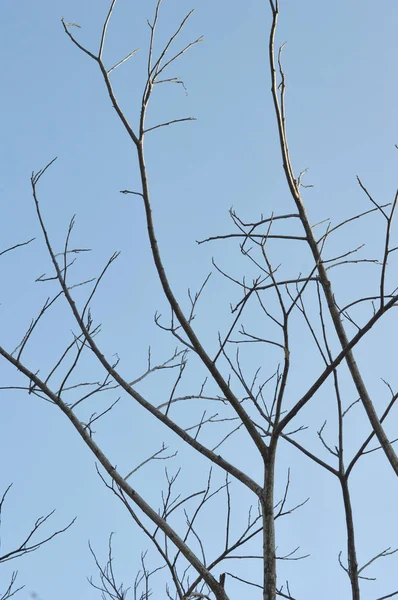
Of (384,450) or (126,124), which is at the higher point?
(126,124)

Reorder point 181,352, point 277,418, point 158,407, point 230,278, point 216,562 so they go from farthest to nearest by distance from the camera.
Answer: point 181,352
point 216,562
point 230,278
point 158,407
point 277,418

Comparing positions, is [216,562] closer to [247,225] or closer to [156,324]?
[156,324]

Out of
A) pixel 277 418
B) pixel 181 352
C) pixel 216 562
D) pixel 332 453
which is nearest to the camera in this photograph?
pixel 277 418

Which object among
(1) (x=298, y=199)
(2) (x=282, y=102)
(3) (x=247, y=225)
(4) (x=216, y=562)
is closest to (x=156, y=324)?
(3) (x=247, y=225)

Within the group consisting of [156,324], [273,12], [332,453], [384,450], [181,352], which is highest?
[273,12]

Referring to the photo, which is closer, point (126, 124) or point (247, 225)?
point (126, 124)

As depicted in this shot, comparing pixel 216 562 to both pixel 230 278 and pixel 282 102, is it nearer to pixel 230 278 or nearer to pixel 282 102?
pixel 230 278

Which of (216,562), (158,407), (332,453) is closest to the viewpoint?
(158,407)

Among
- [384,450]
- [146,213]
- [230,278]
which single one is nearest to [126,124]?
[146,213]

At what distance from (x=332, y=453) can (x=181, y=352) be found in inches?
41.1

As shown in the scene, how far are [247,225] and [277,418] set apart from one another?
99 cm

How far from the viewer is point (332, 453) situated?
2.75 m

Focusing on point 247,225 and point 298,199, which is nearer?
point 298,199

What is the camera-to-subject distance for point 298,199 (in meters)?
2.57
